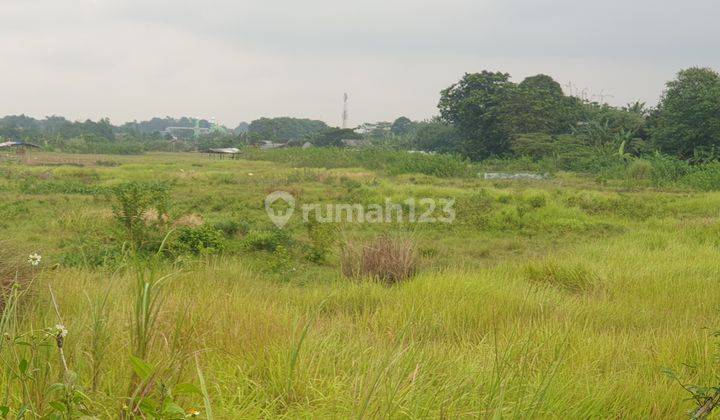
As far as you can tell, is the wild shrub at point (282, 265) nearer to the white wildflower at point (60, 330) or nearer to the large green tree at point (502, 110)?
the white wildflower at point (60, 330)

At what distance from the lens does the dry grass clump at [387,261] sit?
→ 6.21m

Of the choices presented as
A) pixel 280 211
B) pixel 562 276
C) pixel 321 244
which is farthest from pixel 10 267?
pixel 280 211

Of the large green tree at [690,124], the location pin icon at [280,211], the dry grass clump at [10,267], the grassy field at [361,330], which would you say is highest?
the large green tree at [690,124]

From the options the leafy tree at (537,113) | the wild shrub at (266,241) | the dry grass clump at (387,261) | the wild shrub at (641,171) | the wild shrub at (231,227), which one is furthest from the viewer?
the leafy tree at (537,113)

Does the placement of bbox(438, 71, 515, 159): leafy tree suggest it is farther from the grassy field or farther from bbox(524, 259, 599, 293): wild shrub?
bbox(524, 259, 599, 293): wild shrub

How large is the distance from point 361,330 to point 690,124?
28941 mm

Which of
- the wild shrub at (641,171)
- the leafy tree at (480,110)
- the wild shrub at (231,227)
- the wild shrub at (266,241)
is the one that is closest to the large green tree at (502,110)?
the leafy tree at (480,110)

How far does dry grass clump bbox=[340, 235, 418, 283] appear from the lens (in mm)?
6207

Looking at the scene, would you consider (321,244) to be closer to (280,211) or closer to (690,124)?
(280,211)

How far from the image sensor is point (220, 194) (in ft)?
56.9

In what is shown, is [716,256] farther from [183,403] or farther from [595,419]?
[183,403]

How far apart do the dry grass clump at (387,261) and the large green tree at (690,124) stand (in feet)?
81.5

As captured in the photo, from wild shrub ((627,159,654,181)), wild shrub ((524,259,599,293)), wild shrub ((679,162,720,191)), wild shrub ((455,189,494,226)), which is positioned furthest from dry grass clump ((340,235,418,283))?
wild shrub ((627,159,654,181))

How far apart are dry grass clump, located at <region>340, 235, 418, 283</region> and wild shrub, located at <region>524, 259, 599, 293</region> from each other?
1.22 m
